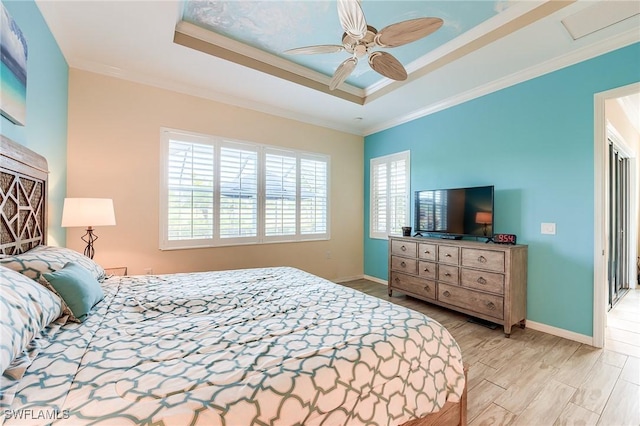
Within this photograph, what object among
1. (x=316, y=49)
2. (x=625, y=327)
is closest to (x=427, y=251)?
(x=625, y=327)

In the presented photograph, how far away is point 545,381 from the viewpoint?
6.40ft

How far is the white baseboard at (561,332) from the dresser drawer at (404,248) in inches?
54.7

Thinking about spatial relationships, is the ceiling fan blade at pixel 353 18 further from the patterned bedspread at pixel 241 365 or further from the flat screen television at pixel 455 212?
the flat screen television at pixel 455 212

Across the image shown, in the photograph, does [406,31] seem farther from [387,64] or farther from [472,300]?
[472,300]

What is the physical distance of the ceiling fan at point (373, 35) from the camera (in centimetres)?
171

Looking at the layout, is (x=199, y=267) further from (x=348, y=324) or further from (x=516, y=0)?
(x=516, y=0)

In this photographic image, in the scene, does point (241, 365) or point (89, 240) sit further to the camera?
point (89, 240)

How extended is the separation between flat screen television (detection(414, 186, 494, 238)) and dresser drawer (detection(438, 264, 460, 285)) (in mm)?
444

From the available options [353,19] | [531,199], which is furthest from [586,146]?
[353,19]

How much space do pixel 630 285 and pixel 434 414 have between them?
205 inches

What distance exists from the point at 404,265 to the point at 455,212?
0.99 m

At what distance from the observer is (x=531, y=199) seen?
9.48 feet

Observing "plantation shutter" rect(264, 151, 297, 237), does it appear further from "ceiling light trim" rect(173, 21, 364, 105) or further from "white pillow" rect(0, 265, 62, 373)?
"white pillow" rect(0, 265, 62, 373)

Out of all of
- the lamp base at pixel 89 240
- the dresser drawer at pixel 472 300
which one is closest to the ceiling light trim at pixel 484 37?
the dresser drawer at pixel 472 300
